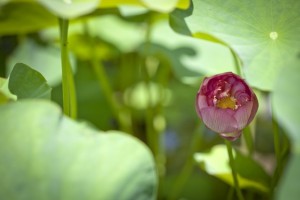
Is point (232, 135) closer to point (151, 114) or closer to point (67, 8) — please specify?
point (67, 8)

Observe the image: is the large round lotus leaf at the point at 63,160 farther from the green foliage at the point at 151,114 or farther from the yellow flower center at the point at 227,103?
the yellow flower center at the point at 227,103

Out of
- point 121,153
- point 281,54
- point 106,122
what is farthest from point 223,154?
point 106,122

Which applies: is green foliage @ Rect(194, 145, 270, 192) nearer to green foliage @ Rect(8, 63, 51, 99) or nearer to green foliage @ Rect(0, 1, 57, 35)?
green foliage @ Rect(8, 63, 51, 99)

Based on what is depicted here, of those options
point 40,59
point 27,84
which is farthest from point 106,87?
point 27,84

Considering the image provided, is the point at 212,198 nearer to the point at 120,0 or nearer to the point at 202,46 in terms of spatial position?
the point at 202,46

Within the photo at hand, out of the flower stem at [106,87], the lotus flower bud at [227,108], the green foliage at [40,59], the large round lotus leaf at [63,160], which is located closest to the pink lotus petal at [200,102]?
the lotus flower bud at [227,108]

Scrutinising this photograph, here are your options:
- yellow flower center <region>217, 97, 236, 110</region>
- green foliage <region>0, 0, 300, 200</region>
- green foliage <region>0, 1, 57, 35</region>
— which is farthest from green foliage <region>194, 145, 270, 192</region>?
green foliage <region>0, 1, 57, 35</region>
